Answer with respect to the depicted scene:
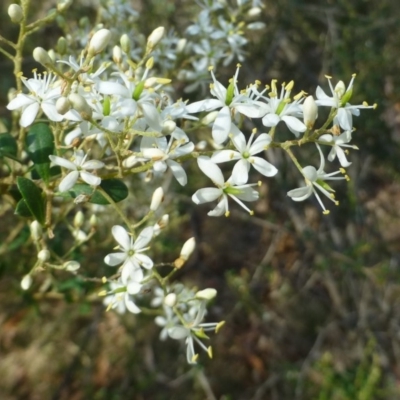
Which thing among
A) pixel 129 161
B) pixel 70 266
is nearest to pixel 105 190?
pixel 129 161

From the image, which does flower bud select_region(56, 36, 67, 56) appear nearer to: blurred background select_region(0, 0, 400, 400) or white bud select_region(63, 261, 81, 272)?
white bud select_region(63, 261, 81, 272)

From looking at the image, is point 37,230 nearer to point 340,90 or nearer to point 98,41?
point 98,41

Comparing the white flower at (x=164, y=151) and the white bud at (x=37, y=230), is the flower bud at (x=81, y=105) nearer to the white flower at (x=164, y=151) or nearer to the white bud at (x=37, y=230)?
the white flower at (x=164, y=151)

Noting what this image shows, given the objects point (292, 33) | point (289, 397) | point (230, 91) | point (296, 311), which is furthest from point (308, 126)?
point (296, 311)

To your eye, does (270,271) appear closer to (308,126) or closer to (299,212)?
(299,212)

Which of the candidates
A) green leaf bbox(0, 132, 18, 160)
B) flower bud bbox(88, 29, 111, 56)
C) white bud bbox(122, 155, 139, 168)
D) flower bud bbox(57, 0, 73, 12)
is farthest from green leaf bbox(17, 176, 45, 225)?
flower bud bbox(57, 0, 73, 12)

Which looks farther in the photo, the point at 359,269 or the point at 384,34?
the point at 384,34
